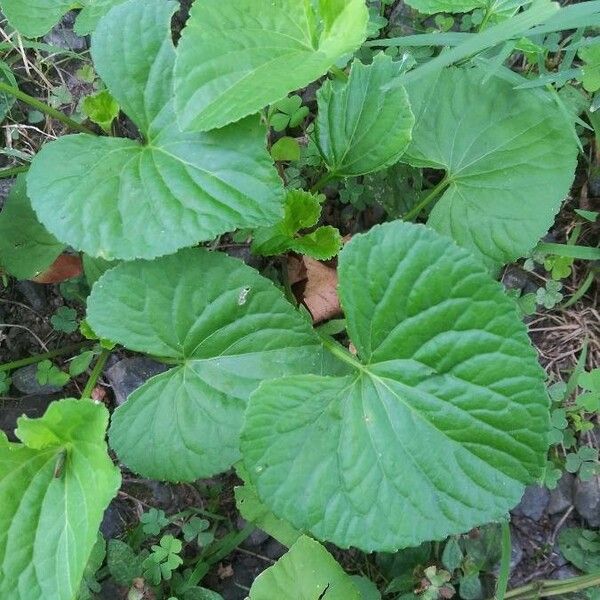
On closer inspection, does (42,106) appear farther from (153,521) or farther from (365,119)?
(153,521)

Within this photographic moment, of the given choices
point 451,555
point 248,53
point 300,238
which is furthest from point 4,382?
point 451,555

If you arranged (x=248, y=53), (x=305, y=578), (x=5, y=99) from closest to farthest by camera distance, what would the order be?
(x=248, y=53), (x=305, y=578), (x=5, y=99)

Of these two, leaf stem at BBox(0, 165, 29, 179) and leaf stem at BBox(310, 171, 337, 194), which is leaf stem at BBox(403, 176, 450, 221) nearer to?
leaf stem at BBox(310, 171, 337, 194)

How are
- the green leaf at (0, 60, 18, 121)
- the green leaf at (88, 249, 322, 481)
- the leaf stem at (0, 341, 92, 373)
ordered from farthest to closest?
the green leaf at (0, 60, 18, 121) < the leaf stem at (0, 341, 92, 373) < the green leaf at (88, 249, 322, 481)

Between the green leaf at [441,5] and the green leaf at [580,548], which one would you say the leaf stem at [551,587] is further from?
the green leaf at [441,5]

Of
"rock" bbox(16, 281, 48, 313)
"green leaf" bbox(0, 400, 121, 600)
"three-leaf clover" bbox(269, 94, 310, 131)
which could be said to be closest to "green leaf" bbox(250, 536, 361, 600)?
"green leaf" bbox(0, 400, 121, 600)

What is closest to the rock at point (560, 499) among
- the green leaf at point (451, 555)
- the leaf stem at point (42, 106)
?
the green leaf at point (451, 555)

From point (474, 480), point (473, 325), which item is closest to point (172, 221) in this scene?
point (473, 325)
